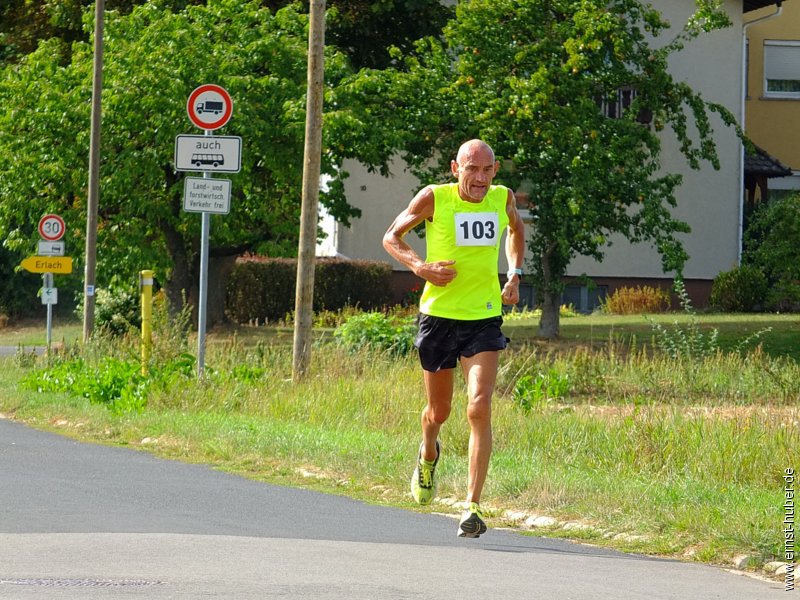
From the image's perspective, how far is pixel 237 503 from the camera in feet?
A: 32.9

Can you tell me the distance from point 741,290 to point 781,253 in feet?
4.47

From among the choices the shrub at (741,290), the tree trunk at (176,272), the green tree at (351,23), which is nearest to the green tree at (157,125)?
the tree trunk at (176,272)

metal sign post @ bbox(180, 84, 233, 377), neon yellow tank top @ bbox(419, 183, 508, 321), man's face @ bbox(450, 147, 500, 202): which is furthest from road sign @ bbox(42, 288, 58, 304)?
man's face @ bbox(450, 147, 500, 202)

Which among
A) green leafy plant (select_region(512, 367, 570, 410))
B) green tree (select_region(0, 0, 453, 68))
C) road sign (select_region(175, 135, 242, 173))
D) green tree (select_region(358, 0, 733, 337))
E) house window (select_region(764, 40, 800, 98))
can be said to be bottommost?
green leafy plant (select_region(512, 367, 570, 410))

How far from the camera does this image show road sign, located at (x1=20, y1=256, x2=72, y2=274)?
28156 mm

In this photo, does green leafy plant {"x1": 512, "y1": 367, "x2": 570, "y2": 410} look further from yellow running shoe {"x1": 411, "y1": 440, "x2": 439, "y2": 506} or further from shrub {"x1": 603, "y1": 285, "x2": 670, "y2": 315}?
shrub {"x1": 603, "y1": 285, "x2": 670, "y2": 315}

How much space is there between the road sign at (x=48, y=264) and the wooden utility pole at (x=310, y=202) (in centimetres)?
1151

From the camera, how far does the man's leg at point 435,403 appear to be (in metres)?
9.05

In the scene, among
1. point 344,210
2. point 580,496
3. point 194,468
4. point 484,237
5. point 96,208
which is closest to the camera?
point 484,237

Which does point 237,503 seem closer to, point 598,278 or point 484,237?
point 484,237

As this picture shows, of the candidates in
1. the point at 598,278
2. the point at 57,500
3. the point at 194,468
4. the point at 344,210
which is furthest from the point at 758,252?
the point at 57,500

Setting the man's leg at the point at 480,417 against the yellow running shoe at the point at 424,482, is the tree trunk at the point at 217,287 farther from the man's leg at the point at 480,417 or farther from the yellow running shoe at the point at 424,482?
the man's leg at the point at 480,417

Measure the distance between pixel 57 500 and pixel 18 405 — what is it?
28.6 feet

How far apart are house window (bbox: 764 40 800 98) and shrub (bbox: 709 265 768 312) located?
880 cm
